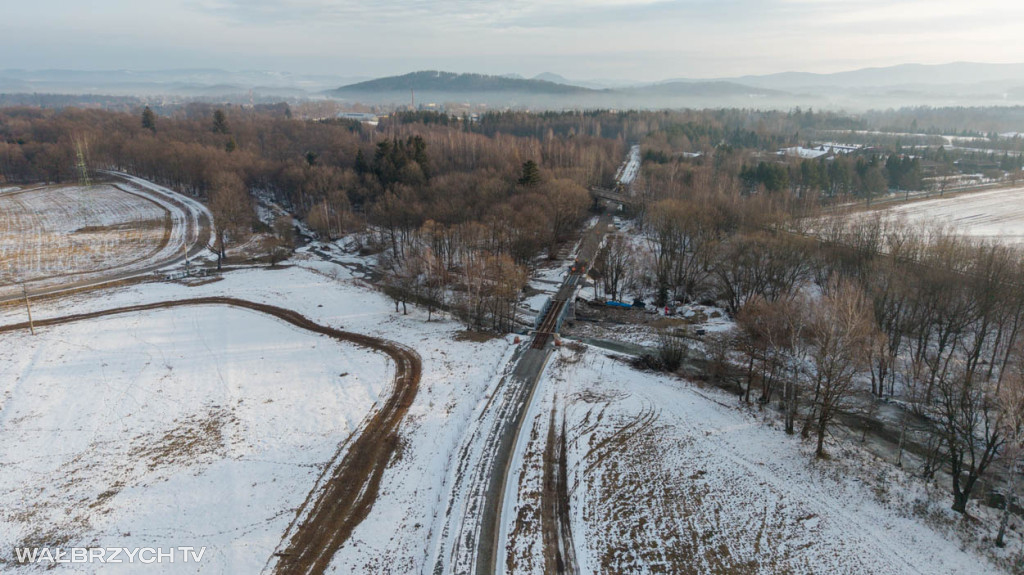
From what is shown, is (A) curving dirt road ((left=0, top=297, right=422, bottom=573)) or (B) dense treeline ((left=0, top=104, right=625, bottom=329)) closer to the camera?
(A) curving dirt road ((left=0, top=297, right=422, bottom=573))

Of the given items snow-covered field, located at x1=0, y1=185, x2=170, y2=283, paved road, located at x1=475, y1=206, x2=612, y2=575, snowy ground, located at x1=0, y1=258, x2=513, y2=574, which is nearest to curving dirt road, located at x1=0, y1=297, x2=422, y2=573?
snowy ground, located at x1=0, y1=258, x2=513, y2=574

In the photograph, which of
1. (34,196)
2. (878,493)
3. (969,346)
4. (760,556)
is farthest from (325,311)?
(34,196)

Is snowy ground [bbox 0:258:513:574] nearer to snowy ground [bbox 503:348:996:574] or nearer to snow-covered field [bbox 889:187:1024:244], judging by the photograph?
snowy ground [bbox 503:348:996:574]

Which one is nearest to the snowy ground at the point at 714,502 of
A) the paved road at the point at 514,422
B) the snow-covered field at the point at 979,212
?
the paved road at the point at 514,422

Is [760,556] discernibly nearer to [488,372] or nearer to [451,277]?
[488,372]

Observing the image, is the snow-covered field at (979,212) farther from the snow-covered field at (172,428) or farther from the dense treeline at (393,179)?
the snow-covered field at (172,428)

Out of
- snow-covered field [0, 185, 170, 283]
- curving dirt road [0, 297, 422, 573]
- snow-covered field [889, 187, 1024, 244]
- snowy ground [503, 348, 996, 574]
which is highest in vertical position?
snow-covered field [889, 187, 1024, 244]

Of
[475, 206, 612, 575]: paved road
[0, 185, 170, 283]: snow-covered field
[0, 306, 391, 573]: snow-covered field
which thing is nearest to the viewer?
[475, 206, 612, 575]: paved road
